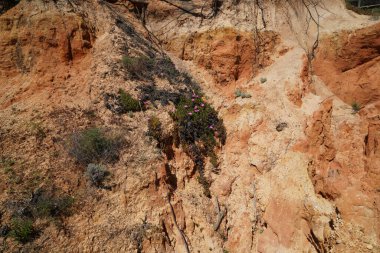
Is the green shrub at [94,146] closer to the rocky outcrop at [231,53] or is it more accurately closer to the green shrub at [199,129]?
the green shrub at [199,129]

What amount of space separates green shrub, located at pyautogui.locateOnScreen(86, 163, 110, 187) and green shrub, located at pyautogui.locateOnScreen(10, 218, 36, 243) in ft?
4.61

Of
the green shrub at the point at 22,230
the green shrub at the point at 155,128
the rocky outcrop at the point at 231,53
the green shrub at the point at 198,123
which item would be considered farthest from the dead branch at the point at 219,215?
A: the rocky outcrop at the point at 231,53

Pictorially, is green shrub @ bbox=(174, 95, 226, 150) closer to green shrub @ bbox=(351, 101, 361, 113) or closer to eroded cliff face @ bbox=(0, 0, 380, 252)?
eroded cliff face @ bbox=(0, 0, 380, 252)

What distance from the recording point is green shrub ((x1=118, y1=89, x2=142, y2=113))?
24.6 ft

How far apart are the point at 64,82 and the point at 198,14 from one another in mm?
6194

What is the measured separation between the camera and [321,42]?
33.9 feet

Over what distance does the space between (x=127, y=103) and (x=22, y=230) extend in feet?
12.9

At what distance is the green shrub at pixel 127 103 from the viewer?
751cm

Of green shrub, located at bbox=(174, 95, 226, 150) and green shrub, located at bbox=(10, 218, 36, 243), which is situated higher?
green shrub, located at bbox=(10, 218, 36, 243)

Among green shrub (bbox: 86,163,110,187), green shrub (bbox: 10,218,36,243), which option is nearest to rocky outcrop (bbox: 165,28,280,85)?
green shrub (bbox: 86,163,110,187)

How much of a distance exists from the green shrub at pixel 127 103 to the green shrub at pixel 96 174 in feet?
6.45

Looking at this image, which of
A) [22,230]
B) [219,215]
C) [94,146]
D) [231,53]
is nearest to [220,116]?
[231,53]

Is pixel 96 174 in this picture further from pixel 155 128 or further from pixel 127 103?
pixel 127 103

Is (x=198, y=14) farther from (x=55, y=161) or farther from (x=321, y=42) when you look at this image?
(x=55, y=161)
